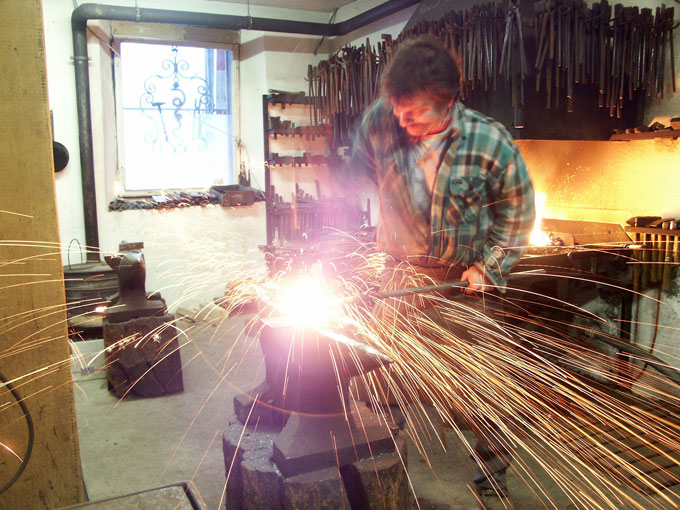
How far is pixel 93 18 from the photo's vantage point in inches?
239

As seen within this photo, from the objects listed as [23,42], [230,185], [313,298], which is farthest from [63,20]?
[313,298]

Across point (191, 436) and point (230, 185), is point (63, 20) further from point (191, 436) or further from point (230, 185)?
point (191, 436)

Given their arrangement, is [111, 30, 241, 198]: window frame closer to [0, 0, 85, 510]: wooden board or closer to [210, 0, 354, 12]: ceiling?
[210, 0, 354, 12]: ceiling

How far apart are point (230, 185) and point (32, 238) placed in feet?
16.5

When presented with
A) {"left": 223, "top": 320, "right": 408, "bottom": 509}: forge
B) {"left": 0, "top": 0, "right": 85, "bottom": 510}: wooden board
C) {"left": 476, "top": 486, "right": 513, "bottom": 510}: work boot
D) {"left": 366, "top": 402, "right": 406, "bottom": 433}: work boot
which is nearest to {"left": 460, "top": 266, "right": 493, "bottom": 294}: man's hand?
{"left": 366, "top": 402, "right": 406, "bottom": 433}: work boot

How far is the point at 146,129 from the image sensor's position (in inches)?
277

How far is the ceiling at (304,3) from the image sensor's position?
7000mm

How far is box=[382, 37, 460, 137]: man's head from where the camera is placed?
2.49 m

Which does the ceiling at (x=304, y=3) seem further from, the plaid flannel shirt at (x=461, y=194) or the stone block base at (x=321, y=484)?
the stone block base at (x=321, y=484)

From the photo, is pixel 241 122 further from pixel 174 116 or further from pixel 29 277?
pixel 29 277

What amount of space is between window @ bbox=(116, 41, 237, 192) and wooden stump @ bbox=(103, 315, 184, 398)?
299 centimetres

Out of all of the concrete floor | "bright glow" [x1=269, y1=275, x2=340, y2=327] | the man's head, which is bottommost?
the concrete floor

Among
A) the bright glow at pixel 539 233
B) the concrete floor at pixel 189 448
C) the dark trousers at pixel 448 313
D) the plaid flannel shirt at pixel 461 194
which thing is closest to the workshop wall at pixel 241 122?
the concrete floor at pixel 189 448

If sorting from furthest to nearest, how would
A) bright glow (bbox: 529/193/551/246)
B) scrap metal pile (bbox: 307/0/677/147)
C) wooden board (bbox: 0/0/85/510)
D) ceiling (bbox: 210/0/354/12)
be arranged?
1. ceiling (bbox: 210/0/354/12)
2. bright glow (bbox: 529/193/551/246)
3. scrap metal pile (bbox: 307/0/677/147)
4. wooden board (bbox: 0/0/85/510)
